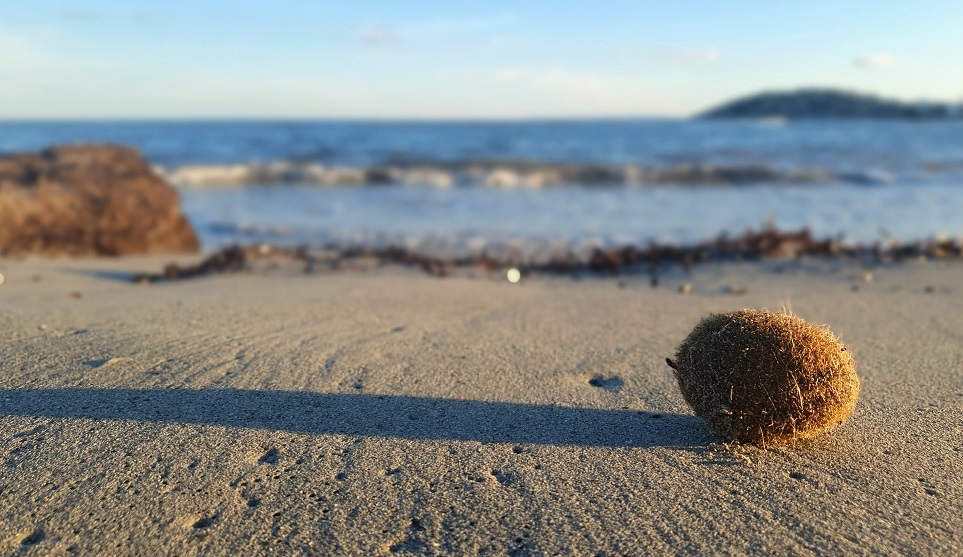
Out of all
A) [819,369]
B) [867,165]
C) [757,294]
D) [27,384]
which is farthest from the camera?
[867,165]

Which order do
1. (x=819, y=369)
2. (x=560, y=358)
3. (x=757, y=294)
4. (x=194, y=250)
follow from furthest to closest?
(x=194, y=250), (x=757, y=294), (x=560, y=358), (x=819, y=369)

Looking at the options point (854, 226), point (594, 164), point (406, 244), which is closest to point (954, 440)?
point (406, 244)

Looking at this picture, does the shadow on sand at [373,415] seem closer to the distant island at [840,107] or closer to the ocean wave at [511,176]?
the ocean wave at [511,176]

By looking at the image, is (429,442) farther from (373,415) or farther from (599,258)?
(599,258)

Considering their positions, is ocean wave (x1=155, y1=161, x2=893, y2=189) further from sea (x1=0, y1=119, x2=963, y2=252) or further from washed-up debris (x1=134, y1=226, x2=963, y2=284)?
washed-up debris (x1=134, y1=226, x2=963, y2=284)

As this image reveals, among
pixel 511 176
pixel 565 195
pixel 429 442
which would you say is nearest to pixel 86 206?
pixel 429 442

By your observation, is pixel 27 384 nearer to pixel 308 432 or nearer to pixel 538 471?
pixel 308 432

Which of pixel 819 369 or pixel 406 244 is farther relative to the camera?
pixel 406 244
